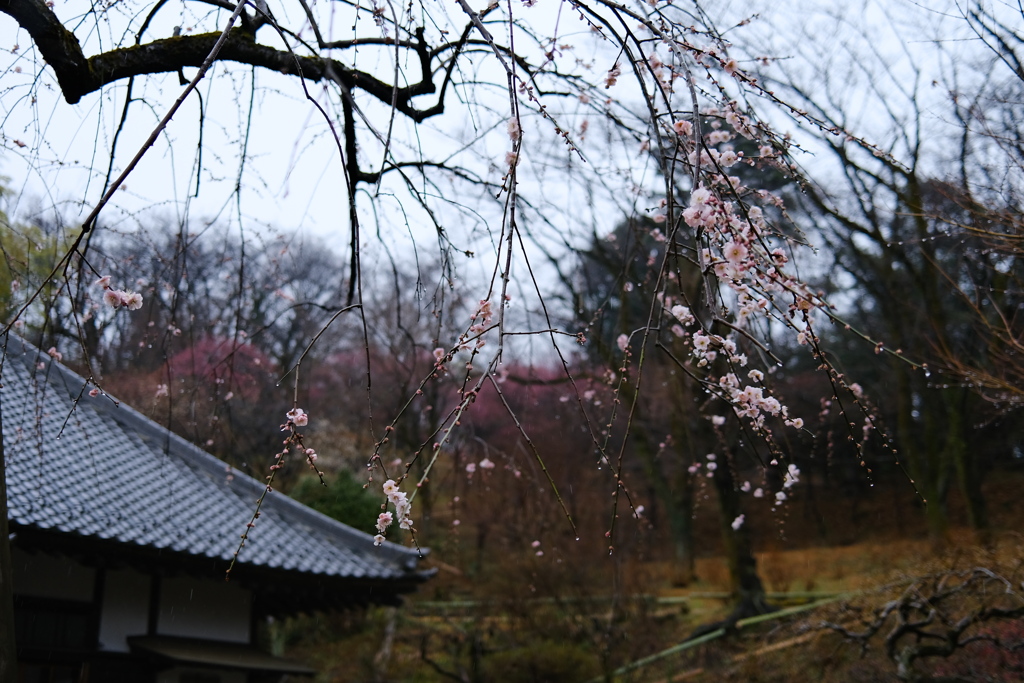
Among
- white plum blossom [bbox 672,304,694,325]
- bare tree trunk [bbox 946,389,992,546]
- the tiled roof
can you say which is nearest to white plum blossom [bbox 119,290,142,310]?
white plum blossom [bbox 672,304,694,325]

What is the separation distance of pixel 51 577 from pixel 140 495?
3.10 feet

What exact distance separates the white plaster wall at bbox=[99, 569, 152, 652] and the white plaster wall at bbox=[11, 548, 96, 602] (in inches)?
6.4

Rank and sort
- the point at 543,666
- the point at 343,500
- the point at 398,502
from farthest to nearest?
1. the point at 343,500
2. the point at 543,666
3. the point at 398,502

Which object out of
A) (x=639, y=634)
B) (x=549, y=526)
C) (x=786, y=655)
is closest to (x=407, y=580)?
(x=549, y=526)

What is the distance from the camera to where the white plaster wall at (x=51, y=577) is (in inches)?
216

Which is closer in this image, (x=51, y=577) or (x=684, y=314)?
(x=684, y=314)

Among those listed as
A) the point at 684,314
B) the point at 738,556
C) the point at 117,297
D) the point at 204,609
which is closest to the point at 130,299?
the point at 117,297

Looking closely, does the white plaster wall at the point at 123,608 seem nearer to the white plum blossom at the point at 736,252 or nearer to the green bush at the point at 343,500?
the white plum blossom at the point at 736,252

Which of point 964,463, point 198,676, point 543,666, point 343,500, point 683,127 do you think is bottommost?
point 543,666

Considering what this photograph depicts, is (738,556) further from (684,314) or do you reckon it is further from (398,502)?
(398,502)

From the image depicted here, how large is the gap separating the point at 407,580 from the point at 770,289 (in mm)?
5929

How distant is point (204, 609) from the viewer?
6598mm

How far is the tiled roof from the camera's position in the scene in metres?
5.50

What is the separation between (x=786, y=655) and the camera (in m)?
9.07
